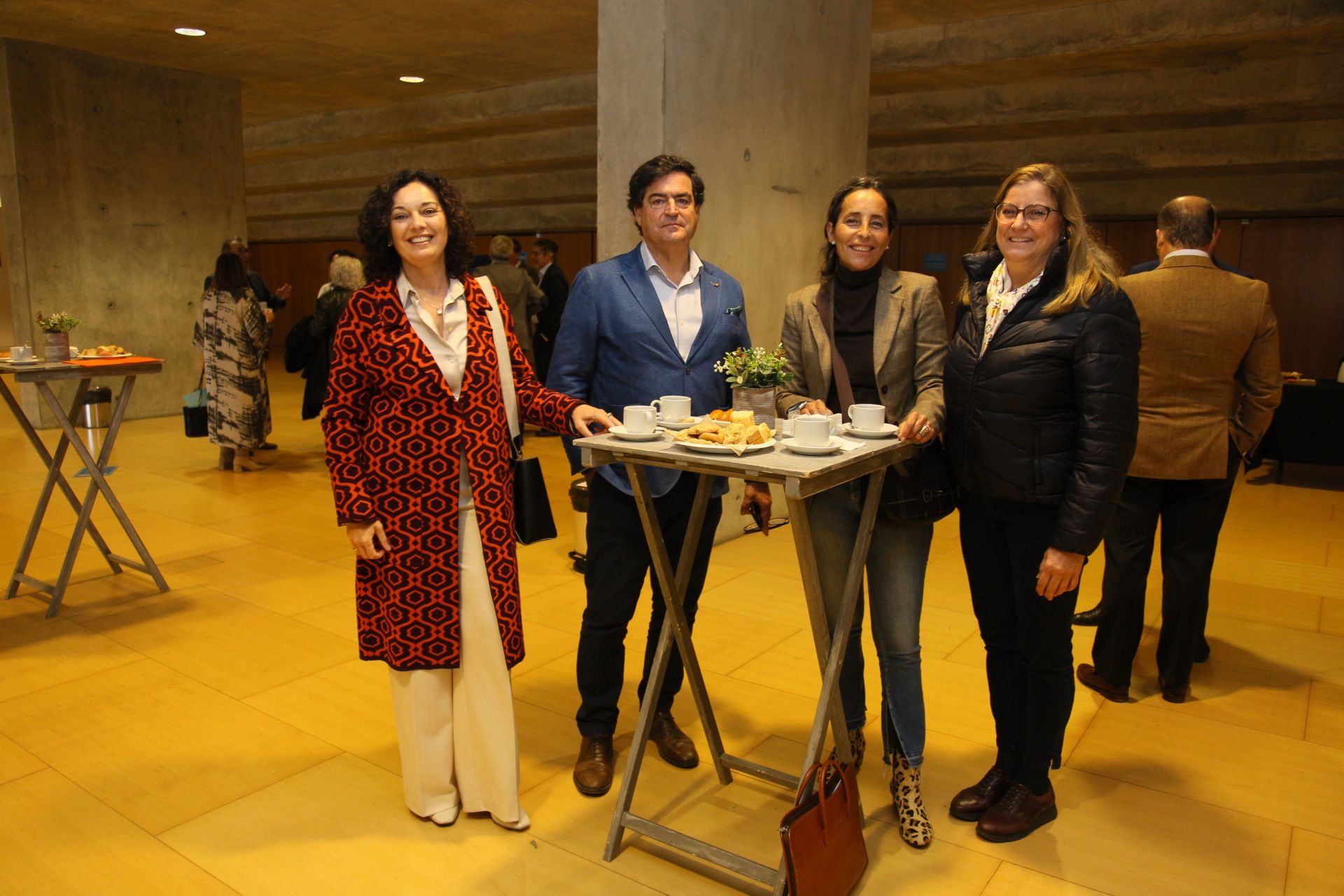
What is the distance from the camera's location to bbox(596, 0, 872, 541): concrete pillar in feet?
15.3

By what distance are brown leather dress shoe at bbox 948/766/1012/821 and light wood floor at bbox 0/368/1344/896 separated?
0.05 metres

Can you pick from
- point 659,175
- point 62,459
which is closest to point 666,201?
point 659,175

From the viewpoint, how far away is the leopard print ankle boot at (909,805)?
2521 mm

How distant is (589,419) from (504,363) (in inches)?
11.1

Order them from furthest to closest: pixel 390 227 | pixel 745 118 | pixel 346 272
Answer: pixel 346 272
pixel 745 118
pixel 390 227

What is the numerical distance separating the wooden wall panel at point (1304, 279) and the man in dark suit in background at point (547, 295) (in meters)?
7.06

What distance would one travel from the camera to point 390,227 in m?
2.39

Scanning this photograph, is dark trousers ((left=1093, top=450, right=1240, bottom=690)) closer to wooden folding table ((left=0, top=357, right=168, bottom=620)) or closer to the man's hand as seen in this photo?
the man's hand

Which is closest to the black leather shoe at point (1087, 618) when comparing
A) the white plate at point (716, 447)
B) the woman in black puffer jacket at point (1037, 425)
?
the woman in black puffer jacket at point (1037, 425)

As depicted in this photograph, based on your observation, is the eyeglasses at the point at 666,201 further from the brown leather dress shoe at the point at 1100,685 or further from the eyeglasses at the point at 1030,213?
the brown leather dress shoe at the point at 1100,685

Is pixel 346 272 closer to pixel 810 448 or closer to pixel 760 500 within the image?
pixel 760 500

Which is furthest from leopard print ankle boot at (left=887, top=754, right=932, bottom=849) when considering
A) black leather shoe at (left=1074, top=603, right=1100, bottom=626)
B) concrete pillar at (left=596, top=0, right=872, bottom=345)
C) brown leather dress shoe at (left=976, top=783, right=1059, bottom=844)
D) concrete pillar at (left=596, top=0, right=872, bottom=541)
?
concrete pillar at (left=596, top=0, right=872, bottom=541)

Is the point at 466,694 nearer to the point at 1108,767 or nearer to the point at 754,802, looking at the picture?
the point at 754,802

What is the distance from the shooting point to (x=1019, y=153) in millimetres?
10516
